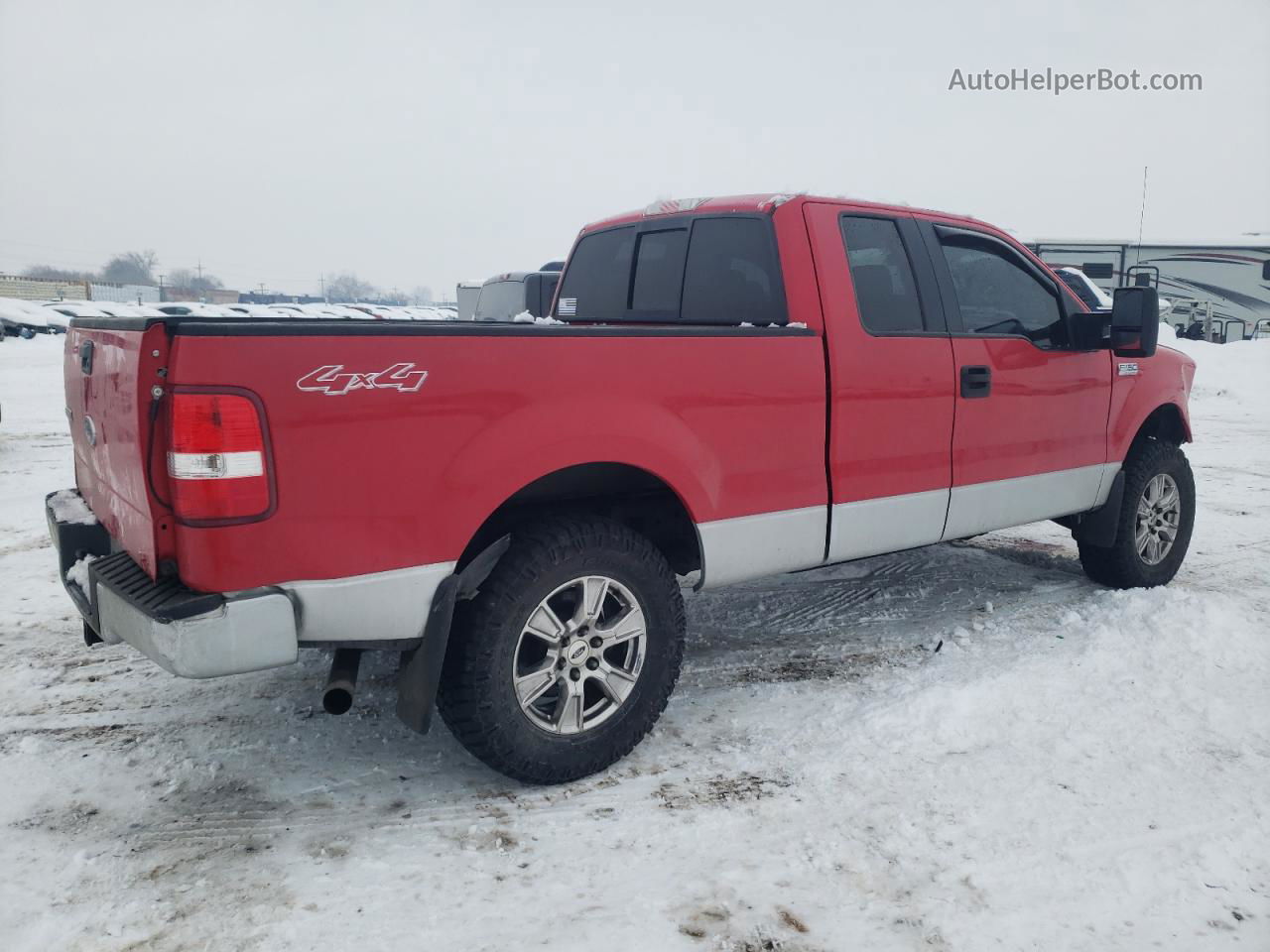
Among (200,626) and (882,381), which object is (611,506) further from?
(200,626)

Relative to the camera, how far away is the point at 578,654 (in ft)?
9.95

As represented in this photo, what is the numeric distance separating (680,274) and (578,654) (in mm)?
1912

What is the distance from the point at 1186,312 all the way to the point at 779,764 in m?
29.1

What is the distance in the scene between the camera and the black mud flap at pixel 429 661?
8.91 feet

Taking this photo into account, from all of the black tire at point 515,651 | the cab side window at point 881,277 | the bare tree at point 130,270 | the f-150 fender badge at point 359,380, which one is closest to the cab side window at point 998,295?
the cab side window at point 881,277

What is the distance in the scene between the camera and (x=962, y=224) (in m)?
4.35

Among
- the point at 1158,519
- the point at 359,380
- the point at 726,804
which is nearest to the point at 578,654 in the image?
the point at 726,804

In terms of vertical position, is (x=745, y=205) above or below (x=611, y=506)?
above

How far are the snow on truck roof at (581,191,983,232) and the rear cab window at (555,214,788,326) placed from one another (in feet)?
0.13

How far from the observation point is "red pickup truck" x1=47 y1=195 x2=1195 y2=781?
242 centimetres

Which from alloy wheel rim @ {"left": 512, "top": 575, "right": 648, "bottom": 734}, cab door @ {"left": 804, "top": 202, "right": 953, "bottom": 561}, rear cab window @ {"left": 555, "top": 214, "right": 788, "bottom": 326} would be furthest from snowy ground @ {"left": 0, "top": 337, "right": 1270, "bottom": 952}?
rear cab window @ {"left": 555, "top": 214, "right": 788, "bottom": 326}

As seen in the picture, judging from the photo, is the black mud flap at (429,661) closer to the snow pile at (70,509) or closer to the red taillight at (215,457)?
the red taillight at (215,457)

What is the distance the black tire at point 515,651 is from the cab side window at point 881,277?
142 cm

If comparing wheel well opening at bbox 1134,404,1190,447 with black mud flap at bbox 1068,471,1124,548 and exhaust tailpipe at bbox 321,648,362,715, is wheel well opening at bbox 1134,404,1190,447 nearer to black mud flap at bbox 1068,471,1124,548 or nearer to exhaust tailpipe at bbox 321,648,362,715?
black mud flap at bbox 1068,471,1124,548
